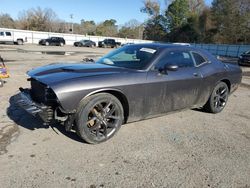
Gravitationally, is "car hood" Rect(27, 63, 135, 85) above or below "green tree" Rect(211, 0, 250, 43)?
below

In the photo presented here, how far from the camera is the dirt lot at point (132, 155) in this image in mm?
2889

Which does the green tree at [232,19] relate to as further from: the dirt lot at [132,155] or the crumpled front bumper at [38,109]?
the crumpled front bumper at [38,109]

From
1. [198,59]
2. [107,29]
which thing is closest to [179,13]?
[107,29]

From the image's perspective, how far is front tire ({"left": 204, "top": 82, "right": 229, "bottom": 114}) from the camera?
5416 mm

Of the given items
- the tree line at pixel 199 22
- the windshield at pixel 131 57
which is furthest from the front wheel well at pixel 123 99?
the tree line at pixel 199 22

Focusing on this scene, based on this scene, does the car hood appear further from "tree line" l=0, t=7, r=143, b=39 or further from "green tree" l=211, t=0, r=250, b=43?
"tree line" l=0, t=7, r=143, b=39

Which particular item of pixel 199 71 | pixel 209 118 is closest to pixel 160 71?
pixel 199 71

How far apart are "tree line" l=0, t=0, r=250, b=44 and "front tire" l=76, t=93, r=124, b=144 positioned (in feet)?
150

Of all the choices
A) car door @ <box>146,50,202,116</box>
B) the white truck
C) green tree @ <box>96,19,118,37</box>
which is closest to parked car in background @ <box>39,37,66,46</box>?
the white truck

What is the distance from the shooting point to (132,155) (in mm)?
3479

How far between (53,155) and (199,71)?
10.5ft

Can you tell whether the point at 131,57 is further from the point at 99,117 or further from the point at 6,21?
the point at 6,21

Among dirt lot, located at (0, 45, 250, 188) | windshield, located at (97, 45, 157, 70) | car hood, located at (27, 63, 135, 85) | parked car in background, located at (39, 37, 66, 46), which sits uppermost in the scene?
windshield, located at (97, 45, 157, 70)

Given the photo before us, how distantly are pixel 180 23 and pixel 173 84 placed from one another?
72.4 metres
